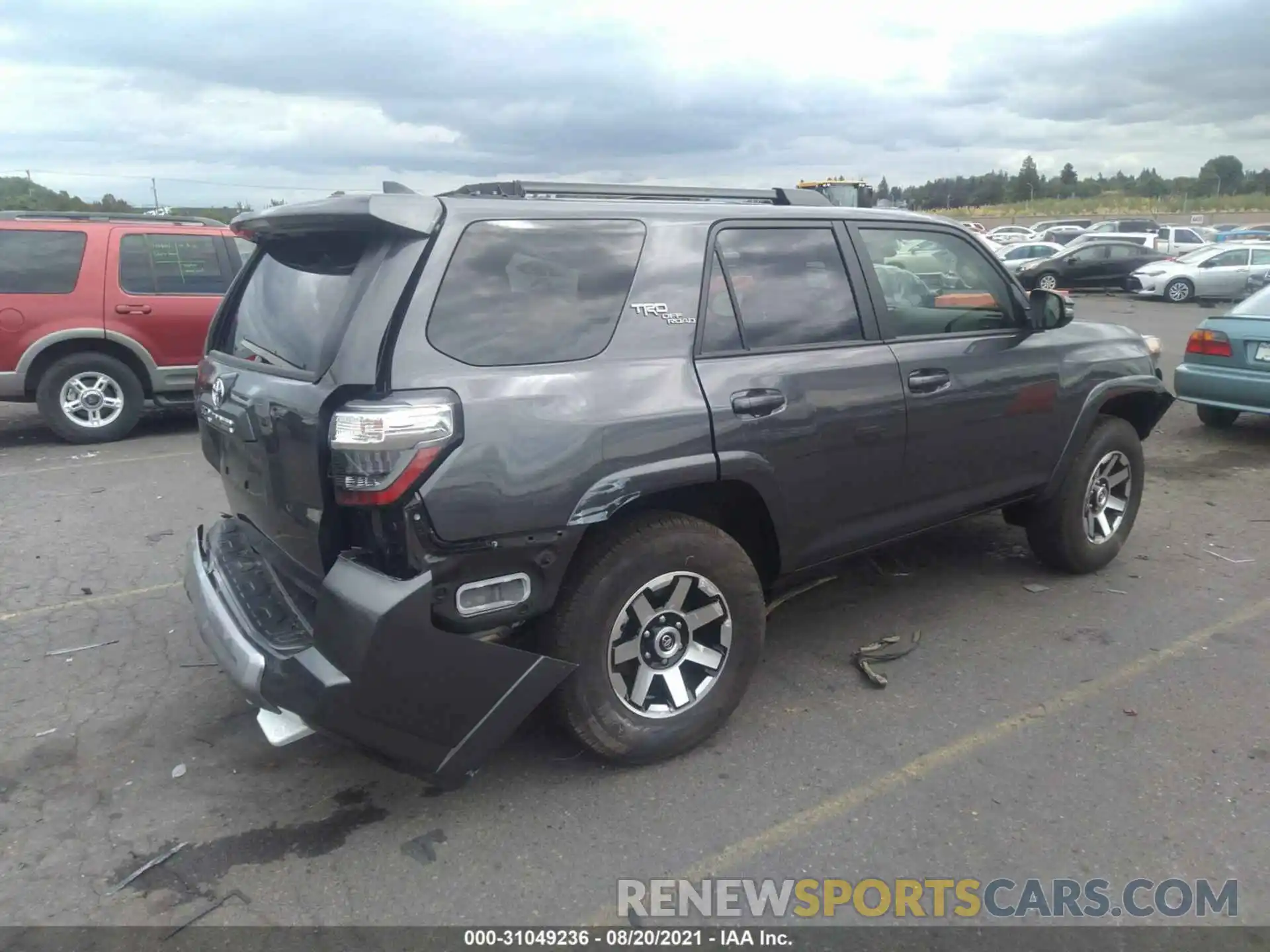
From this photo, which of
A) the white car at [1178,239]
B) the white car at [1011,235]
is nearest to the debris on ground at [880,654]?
the white car at [1178,239]

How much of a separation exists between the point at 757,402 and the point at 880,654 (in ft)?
4.84

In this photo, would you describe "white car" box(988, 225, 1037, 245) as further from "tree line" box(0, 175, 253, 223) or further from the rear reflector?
the rear reflector

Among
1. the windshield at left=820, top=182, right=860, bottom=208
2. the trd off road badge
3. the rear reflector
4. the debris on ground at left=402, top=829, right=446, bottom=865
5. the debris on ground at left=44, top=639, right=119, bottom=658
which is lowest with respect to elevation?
the debris on ground at left=402, top=829, right=446, bottom=865

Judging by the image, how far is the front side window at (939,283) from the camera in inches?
160

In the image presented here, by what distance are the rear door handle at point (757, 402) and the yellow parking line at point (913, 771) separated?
4.40ft

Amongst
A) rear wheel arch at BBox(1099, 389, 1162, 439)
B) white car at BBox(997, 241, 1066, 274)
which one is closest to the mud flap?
rear wheel arch at BBox(1099, 389, 1162, 439)

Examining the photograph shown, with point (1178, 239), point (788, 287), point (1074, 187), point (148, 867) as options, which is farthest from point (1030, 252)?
point (1074, 187)

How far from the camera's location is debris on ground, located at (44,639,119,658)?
4277mm

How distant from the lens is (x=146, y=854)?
292 centimetres

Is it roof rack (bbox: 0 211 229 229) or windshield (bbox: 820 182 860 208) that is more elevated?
windshield (bbox: 820 182 860 208)

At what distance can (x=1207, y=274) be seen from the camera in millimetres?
22328

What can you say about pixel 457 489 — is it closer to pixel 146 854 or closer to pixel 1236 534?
pixel 146 854

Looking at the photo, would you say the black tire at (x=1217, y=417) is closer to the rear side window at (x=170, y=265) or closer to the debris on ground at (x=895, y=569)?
the debris on ground at (x=895, y=569)

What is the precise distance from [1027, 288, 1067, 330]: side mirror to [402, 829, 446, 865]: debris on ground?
351 cm
